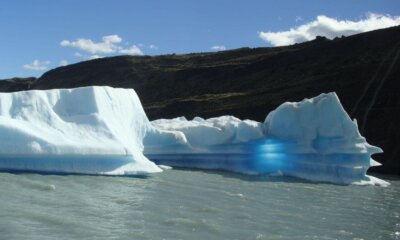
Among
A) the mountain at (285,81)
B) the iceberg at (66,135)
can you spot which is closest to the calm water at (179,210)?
the iceberg at (66,135)

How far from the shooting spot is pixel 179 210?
332 inches

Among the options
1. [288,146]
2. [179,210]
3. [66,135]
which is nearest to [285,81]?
[288,146]

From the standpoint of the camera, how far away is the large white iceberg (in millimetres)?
10688

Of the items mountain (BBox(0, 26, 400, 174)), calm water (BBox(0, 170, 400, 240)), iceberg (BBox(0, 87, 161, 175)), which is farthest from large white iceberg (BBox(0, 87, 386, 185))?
mountain (BBox(0, 26, 400, 174))

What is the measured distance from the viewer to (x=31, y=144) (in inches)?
405

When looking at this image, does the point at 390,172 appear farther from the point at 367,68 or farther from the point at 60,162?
the point at 60,162

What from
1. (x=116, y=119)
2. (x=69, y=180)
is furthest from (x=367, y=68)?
(x=69, y=180)

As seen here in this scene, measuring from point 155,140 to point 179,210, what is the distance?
22.3 feet

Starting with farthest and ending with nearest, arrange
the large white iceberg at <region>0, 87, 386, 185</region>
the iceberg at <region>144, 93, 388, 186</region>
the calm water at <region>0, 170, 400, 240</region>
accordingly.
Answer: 1. the iceberg at <region>144, 93, 388, 186</region>
2. the large white iceberg at <region>0, 87, 386, 185</region>
3. the calm water at <region>0, 170, 400, 240</region>

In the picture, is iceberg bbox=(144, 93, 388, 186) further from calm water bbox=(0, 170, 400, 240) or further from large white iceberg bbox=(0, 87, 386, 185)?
calm water bbox=(0, 170, 400, 240)

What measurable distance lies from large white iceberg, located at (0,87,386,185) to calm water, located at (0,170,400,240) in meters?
0.55

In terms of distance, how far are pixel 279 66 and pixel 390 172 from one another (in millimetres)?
29917

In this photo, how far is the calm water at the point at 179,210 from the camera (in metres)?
6.72

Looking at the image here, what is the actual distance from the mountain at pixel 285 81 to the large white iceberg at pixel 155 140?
10.2 metres
